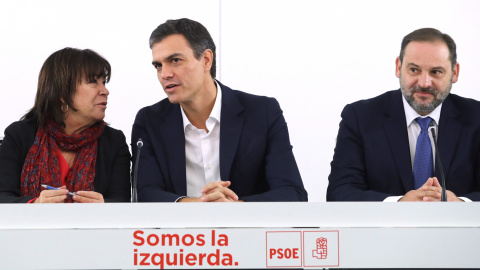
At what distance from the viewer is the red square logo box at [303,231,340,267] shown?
1080 mm

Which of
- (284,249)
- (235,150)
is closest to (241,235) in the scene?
(284,249)

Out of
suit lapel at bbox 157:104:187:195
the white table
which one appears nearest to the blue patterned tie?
suit lapel at bbox 157:104:187:195

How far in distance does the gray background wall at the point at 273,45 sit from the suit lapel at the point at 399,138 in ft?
4.12

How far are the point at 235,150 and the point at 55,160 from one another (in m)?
0.68

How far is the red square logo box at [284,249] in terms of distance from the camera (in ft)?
3.55

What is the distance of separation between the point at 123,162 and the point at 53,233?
1.20m

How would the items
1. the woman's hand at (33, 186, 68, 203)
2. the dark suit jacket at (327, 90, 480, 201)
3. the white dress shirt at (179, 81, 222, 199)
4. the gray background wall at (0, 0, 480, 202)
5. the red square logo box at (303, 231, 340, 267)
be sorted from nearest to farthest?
the red square logo box at (303, 231, 340, 267), the woman's hand at (33, 186, 68, 203), the dark suit jacket at (327, 90, 480, 201), the white dress shirt at (179, 81, 222, 199), the gray background wall at (0, 0, 480, 202)

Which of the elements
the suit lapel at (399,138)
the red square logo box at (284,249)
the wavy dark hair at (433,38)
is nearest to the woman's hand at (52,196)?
the red square logo box at (284,249)

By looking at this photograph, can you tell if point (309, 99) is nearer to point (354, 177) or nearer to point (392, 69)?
point (392, 69)

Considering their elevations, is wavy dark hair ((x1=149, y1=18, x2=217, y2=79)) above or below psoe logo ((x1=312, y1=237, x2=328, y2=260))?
above

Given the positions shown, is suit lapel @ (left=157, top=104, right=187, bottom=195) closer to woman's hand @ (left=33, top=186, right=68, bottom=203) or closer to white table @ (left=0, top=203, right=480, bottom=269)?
woman's hand @ (left=33, top=186, right=68, bottom=203)

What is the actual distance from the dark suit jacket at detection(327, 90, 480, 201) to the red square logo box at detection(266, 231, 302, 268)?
0.98m

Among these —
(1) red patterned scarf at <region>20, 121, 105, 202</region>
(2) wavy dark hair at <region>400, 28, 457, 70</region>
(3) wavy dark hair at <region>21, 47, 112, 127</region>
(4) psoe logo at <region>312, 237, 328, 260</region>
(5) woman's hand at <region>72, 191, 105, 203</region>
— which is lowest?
(4) psoe logo at <region>312, 237, 328, 260</region>

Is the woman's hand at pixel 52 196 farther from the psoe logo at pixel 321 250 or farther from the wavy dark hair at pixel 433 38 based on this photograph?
the wavy dark hair at pixel 433 38
